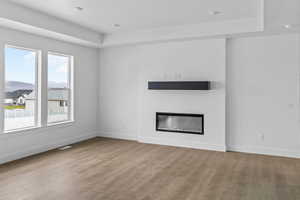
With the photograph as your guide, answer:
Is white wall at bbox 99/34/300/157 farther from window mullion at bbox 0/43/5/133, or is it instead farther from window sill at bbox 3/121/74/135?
window mullion at bbox 0/43/5/133

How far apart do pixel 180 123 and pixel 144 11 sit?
277 centimetres

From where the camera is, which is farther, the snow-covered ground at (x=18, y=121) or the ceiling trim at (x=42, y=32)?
the snow-covered ground at (x=18, y=121)

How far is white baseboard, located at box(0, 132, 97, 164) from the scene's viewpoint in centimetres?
438

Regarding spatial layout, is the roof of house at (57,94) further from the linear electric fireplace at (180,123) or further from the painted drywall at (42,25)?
the linear electric fireplace at (180,123)

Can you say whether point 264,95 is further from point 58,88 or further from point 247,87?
point 58,88

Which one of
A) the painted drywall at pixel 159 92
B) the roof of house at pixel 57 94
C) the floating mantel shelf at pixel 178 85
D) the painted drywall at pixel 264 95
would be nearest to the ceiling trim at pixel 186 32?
the painted drywall at pixel 159 92

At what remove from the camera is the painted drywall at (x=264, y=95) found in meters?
4.82

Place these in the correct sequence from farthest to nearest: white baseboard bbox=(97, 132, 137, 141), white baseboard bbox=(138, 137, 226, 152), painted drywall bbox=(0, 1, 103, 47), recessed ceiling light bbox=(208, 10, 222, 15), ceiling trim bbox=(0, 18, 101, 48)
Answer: white baseboard bbox=(97, 132, 137, 141) < white baseboard bbox=(138, 137, 226, 152) < recessed ceiling light bbox=(208, 10, 222, 15) < ceiling trim bbox=(0, 18, 101, 48) < painted drywall bbox=(0, 1, 103, 47)

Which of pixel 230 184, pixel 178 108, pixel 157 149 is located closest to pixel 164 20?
pixel 178 108

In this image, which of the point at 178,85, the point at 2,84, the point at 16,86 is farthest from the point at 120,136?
the point at 2,84

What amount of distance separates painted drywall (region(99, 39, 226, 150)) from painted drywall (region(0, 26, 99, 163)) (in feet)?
1.11

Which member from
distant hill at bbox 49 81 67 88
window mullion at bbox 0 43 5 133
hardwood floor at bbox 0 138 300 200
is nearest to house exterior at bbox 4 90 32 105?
window mullion at bbox 0 43 5 133

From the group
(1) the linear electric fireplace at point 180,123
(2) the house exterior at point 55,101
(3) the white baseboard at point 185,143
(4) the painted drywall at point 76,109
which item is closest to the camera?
(4) the painted drywall at point 76,109

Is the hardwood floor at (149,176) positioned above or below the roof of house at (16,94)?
below
